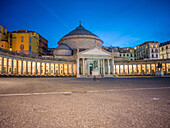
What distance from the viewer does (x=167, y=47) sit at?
8212 centimetres

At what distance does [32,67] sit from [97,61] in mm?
28157

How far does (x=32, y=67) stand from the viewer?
4878cm

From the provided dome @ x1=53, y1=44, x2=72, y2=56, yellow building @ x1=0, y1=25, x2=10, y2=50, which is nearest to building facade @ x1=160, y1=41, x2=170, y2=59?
dome @ x1=53, y1=44, x2=72, y2=56

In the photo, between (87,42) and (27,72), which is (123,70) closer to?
(87,42)

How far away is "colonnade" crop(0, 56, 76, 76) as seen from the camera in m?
36.4

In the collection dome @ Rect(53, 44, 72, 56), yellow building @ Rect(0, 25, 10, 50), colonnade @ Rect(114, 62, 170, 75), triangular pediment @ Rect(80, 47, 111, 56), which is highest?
yellow building @ Rect(0, 25, 10, 50)

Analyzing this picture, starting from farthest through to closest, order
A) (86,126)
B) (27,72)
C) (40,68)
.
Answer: (40,68), (27,72), (86,126)

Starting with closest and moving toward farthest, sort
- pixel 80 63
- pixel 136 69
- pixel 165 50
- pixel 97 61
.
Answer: pixel 97 61 < pixel 80 63 < pixel 136 69 < pixel 165 50

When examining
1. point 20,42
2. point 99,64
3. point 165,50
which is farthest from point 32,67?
point 165,50

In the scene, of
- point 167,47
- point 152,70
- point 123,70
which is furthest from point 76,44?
point 167,47

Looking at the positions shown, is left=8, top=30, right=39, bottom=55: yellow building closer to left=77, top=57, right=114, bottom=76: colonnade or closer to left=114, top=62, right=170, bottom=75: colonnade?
left=77, top=57, right=114, bottom=76: colonnade

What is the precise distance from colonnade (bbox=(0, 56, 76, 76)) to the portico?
6.19 meters

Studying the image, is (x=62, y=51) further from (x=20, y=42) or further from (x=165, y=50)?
(x=165, y=50)

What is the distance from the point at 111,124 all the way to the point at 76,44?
67747 mm
